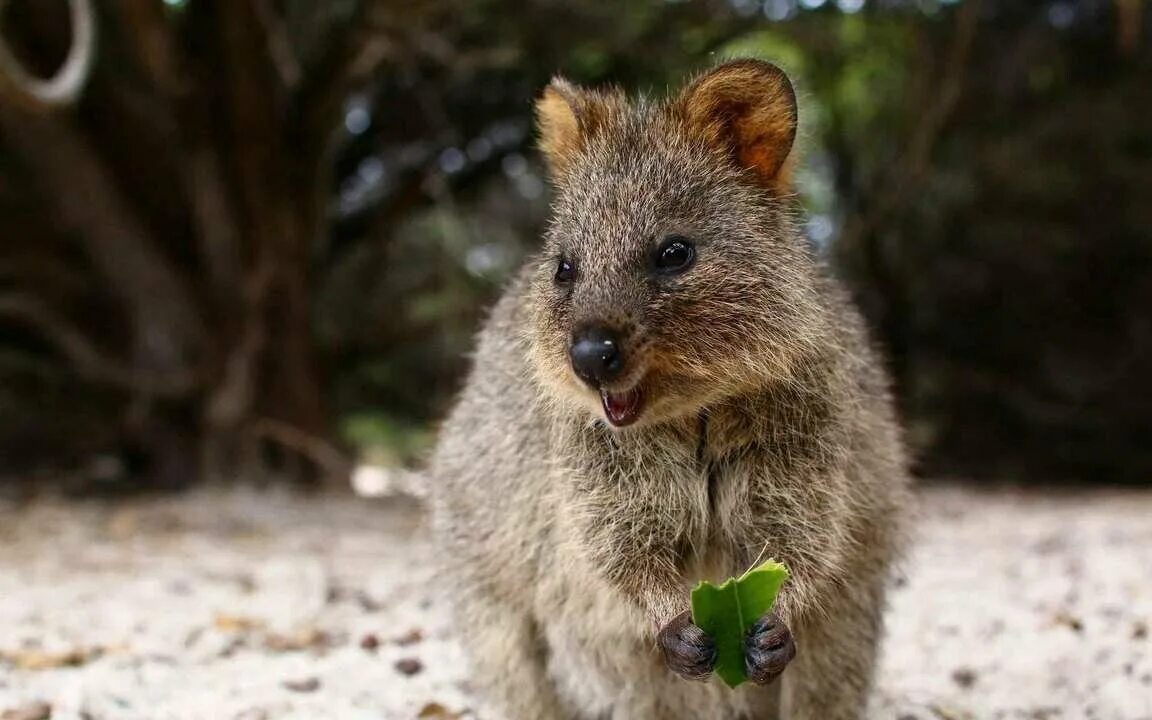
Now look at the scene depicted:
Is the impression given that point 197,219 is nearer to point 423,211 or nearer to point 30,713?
point 423,211

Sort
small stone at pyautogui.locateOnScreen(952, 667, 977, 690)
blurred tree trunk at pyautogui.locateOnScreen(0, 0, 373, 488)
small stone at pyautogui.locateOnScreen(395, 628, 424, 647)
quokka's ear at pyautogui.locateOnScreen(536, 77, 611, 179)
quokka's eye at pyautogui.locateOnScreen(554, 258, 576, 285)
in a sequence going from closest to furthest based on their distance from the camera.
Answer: quokka's eye at pyautogui.locateOnScreen(554, 258, 576, 285) < quokka's ear at pyautogui.locateOnScreen(536, 77, 611, 179) < small stone at pyautogui.locateOnScreen(952, 667, 977, 690) < small stone at pyautogui.locateOnScreen(395, 628, 424, 647) < blurred tree trunk at pyautogui.locateOnScreen(0, 0, 373, 488)

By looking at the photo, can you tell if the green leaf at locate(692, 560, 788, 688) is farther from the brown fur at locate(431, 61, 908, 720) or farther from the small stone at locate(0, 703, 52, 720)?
the small stone at locate(0, 703, 52, 720)

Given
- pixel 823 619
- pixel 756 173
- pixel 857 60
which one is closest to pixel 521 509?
pixel 823 619

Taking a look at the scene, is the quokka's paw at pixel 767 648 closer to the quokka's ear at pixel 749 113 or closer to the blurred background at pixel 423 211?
the quokka's ear at pixel 749 113

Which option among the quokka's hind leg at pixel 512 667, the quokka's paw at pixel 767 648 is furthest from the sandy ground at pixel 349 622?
the quokka's paw at pixel 767 648

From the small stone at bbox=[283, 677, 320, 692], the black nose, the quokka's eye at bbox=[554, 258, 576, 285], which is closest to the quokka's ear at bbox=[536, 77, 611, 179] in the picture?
the quokka's eye at bbox=[554, 258, 576, 285]

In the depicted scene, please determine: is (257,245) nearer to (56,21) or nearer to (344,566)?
(56,21)
